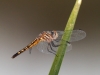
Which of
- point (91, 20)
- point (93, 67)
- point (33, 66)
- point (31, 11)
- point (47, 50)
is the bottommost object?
point (47, 50)

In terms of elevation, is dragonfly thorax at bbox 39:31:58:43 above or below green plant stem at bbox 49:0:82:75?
above

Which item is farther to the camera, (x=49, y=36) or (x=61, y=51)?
(x=49, y=36)

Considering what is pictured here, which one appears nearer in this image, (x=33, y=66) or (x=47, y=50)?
(x=47, y=50)

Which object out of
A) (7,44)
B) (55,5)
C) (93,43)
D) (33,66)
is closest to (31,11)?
(55,5)

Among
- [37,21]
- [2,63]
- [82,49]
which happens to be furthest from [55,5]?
[2,63]

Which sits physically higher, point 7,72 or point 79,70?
point 79,70

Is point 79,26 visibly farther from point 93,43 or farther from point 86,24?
point 93,43

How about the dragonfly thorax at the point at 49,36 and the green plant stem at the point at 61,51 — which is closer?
the green plant stem at the point at 61,51

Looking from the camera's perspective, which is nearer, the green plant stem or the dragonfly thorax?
the green plant stem

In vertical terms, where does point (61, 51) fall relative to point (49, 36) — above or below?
below

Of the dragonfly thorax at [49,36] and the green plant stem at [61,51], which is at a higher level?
the dragonfly thorax at [49,36]
